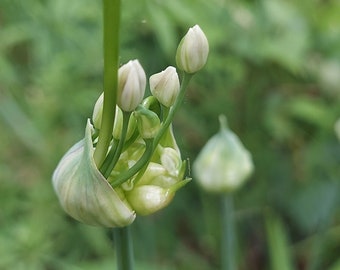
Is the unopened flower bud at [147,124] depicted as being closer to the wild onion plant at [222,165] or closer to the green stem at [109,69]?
the green stem at [109,69]

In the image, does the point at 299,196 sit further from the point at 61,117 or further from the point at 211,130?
the point at 61,117

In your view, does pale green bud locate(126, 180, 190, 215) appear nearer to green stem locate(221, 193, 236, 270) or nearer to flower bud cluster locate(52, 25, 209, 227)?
flower bud cluster locate(52, 25, 209, 227)

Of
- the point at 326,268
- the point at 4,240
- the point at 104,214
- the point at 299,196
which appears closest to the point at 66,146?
the point at 4,240

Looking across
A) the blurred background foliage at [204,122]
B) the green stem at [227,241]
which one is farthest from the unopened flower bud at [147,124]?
the blurred background foliage at [204,122]

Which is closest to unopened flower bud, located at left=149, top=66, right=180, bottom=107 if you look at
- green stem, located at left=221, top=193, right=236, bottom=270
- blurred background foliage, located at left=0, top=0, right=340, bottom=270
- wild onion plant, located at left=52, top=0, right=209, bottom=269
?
wild onion plant, located at left=52, top=0, right=209, bottom=269

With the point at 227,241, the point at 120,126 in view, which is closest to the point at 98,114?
the point at 120,126

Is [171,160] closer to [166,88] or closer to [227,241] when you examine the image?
[166,88]
